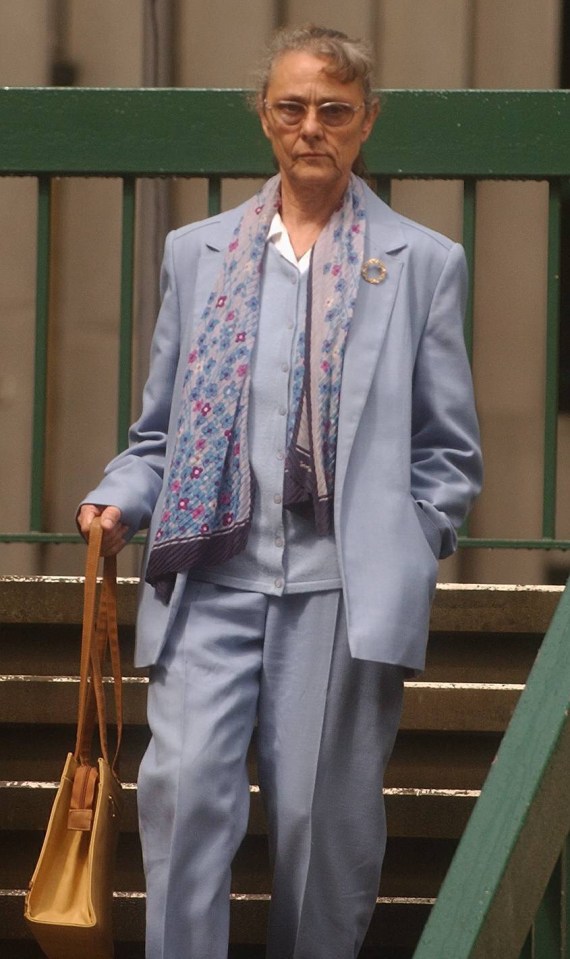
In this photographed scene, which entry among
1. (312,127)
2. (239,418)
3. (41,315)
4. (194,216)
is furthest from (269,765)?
(194,216)

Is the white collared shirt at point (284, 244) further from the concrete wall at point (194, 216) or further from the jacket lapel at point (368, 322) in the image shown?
the concrete wall at point (194, 216)

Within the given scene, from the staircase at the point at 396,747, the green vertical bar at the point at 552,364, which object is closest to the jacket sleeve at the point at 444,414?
the staircase at the point at 396,747

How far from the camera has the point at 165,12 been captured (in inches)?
218

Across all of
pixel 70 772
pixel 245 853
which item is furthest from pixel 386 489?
pixel 245 853

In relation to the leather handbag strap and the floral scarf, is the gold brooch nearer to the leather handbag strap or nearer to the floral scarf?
the floral scarf

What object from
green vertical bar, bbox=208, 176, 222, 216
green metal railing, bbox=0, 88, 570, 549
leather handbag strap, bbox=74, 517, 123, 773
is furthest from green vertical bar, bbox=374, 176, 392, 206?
leather handbag strap, bbox=74, 517, 123, 773

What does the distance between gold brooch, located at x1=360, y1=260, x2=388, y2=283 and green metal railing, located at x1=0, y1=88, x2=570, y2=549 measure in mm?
1229

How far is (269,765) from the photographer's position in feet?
10.1

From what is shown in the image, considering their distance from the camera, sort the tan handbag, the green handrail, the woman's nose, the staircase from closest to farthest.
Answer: the green handrail, the tan handbag, the woman's nose, the staircase

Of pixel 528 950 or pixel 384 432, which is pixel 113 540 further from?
pixel 528 950

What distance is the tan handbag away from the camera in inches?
115

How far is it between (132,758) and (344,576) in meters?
1.19

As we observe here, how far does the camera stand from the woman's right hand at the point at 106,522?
305 centimetres

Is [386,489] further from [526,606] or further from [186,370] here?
[526,606]
